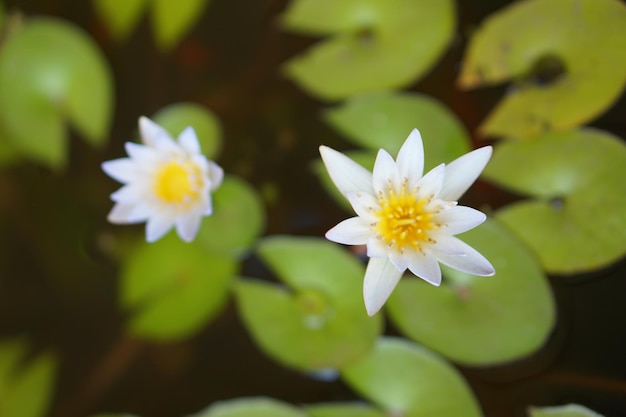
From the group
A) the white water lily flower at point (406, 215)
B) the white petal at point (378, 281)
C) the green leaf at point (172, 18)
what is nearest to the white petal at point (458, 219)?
the white water lily flower at point (406, 215)

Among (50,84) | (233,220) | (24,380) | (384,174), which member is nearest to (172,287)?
(233,220)

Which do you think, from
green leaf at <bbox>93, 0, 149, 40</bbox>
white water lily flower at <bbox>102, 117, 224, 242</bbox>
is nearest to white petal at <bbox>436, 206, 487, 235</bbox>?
white water lily flower at <bbox>102, 117, 224, 242</bbox>

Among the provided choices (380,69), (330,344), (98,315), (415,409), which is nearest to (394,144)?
(380,69)

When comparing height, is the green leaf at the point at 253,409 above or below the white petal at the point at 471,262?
below

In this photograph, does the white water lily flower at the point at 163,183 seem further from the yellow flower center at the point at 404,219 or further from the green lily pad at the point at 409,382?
the green lily pad at the point at 409,382

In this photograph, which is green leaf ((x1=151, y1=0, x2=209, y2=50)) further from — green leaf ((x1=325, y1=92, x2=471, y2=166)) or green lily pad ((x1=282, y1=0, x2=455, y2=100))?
green leaf ((x1=325, y1=92, x2=471, y2=166))
